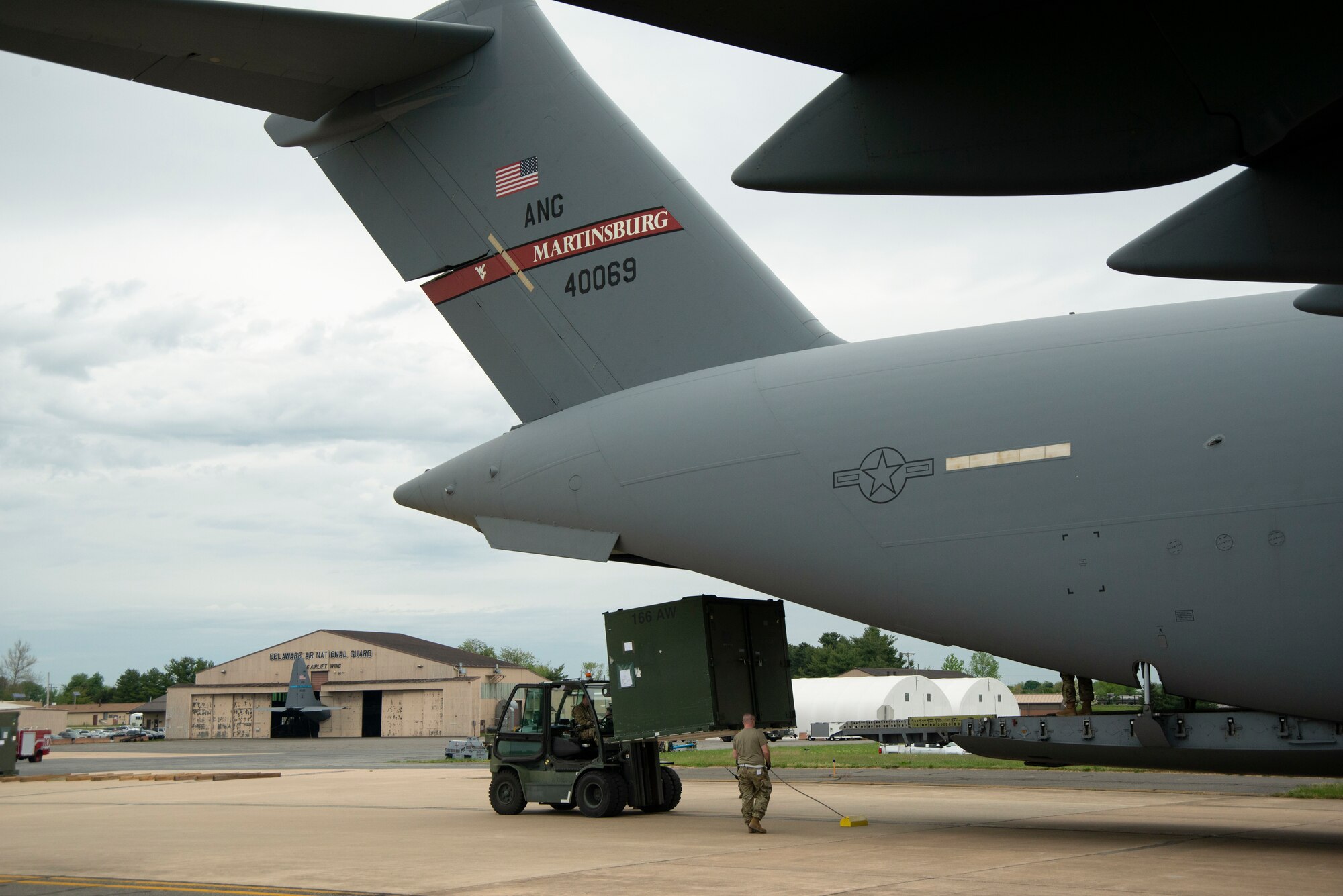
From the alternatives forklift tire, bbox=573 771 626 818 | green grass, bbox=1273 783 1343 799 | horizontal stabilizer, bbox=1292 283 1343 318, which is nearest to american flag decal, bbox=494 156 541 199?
horizontal stabilizer, bbox=1292 283 1343 318

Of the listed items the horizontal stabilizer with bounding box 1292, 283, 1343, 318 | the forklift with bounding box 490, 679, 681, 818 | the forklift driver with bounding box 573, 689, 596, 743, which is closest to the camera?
the horizontal stabilizer with bounding box 1292, 283, 1343, 318

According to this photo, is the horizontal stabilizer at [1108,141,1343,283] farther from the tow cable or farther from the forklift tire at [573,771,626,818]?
the forklift tire at [573,771,626,818]

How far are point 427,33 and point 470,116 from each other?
0.74 meters

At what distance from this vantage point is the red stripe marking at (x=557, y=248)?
31.4ft

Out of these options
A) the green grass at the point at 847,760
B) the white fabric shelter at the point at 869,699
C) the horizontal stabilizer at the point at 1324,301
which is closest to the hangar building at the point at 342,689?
the white fabric shelter at the point at 869,699

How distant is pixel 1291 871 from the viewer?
8.07m

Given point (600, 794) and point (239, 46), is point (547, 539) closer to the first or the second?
point (239, 46)

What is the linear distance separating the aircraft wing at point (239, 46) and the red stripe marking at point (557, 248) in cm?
168

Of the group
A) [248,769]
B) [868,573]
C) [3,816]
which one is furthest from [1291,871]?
[248,769]

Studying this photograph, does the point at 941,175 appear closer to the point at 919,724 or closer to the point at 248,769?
the point at 919,724

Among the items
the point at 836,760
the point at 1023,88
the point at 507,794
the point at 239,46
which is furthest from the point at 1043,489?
the point at 836,760

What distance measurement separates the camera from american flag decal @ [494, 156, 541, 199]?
9820mm

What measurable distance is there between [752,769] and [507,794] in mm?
4193

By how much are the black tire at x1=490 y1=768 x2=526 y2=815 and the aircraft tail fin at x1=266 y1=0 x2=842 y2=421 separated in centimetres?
566
